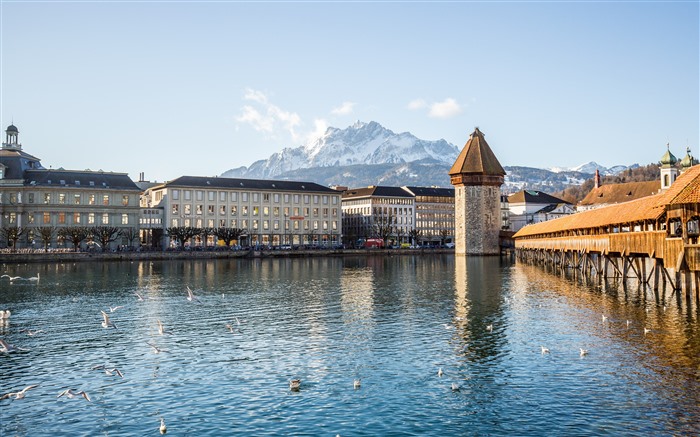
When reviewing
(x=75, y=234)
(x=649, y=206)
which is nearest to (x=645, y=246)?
(x=649, y=206)

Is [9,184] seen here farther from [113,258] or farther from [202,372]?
[202,372]

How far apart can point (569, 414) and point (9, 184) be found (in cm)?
11458

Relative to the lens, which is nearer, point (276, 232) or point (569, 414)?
point (569, 414)

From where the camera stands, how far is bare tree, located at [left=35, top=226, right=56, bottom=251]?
106 metres

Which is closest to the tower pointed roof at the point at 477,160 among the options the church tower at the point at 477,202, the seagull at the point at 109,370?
the church tower at the point at 477,202

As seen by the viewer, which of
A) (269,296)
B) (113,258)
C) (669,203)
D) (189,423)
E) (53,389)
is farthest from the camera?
(113,258)

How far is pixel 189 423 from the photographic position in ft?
54.7

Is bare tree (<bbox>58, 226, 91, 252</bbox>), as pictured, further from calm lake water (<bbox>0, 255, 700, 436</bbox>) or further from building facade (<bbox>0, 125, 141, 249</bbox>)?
calm lake water (<bbox>0, 255, 700, 436</bbox>)

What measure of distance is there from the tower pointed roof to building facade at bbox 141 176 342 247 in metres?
30.4

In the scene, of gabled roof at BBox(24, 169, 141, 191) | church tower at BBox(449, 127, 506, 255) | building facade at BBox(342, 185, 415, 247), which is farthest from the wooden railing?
building facade at BBox(342, 185, 415, 247)

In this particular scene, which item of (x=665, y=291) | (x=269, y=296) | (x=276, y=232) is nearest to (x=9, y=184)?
(x=276, y=232)

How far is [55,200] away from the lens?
11450 centimetres

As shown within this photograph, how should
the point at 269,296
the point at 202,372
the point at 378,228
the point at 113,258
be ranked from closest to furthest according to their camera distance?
1. the point at 202,372
2. the point at 269,296
3. the point at 113,258
4. the point at 378,228

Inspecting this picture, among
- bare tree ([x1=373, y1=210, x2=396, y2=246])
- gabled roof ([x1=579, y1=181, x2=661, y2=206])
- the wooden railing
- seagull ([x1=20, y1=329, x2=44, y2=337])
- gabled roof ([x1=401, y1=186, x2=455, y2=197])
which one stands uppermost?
gabled roof ([x1=401, y1=186, x2=455, y2=197])
